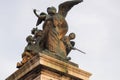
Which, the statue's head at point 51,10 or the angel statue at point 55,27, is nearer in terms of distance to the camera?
the angel statue at point 55,27

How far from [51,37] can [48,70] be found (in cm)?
131

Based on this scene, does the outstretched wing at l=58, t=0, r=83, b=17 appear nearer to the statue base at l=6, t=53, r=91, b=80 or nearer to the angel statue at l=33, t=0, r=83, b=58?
the angel statue at l=33, t=0, r=83, b=58

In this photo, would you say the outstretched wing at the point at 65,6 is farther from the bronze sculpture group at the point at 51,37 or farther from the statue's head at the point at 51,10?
the statue's head at the point at 51,10

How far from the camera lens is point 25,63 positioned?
1088 cm

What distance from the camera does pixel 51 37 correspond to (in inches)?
447

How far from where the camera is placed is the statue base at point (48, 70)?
404 inches

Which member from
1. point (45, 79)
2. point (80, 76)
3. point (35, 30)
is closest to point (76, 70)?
point (80, 76)

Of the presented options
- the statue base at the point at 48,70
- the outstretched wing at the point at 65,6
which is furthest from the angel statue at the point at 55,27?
the statue base at the point at 48,70

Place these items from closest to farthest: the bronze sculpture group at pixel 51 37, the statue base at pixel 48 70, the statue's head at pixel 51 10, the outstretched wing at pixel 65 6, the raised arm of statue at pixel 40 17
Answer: the statue base at pixel 48 70 → the bronze sculpture group at pixel 51 37 → the statue's head at pixel 51 10 → the raised arm of statue at pixel 40 17 → the outstretched wing at pixel 65 6

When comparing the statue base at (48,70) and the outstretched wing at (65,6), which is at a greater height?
the outstretched wing at (65,6)

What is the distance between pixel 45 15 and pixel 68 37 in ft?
3.02

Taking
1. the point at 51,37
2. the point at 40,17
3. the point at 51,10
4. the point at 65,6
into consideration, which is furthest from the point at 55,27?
the point at 65,6

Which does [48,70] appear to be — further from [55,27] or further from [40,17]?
[40,17]

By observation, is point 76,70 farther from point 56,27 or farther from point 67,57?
point 56,27
